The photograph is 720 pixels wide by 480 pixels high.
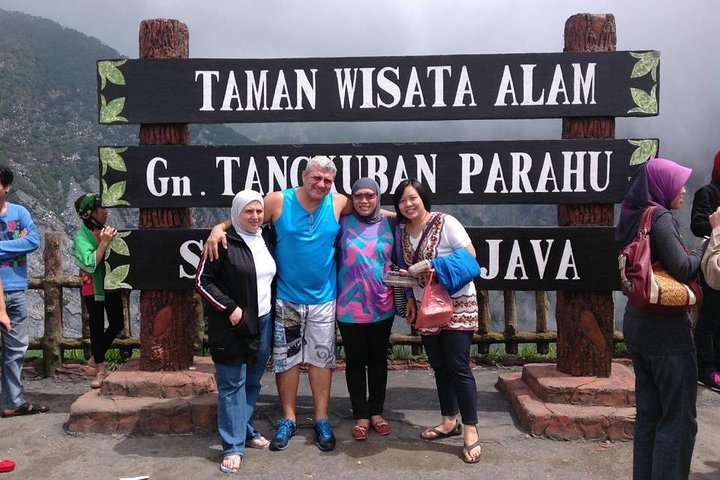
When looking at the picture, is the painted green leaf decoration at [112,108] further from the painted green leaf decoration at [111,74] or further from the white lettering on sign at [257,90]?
the white lettering on sign at [257,90]

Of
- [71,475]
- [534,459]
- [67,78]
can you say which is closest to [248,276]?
[71,475]

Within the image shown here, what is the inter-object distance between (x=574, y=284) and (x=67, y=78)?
10645 cm

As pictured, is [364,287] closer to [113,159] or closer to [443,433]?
[443,433]

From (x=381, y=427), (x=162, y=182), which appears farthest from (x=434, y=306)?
(x=162, y=182)

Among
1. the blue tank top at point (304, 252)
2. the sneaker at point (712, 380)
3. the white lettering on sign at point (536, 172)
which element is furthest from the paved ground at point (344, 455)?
the white lettering on sign at point (536, 172)

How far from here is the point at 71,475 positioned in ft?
13.1

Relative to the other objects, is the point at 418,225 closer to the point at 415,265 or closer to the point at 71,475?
the point at 415,265

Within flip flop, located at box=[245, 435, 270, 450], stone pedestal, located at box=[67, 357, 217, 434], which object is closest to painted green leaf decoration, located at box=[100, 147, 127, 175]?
stone pedestal, located at box=[67, 357, 217, 434]

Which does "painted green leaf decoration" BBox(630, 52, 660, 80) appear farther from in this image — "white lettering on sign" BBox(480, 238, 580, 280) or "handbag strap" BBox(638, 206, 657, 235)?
"handbag strap" BBox(638, 206, 657, 235)

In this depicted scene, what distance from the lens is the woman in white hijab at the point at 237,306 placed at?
12.8 ft

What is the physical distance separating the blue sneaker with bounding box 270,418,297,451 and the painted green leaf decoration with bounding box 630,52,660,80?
11.3ft

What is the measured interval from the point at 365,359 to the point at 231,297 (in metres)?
1.02

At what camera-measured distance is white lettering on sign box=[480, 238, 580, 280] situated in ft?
15.9

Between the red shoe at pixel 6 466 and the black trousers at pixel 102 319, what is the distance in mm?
1551
